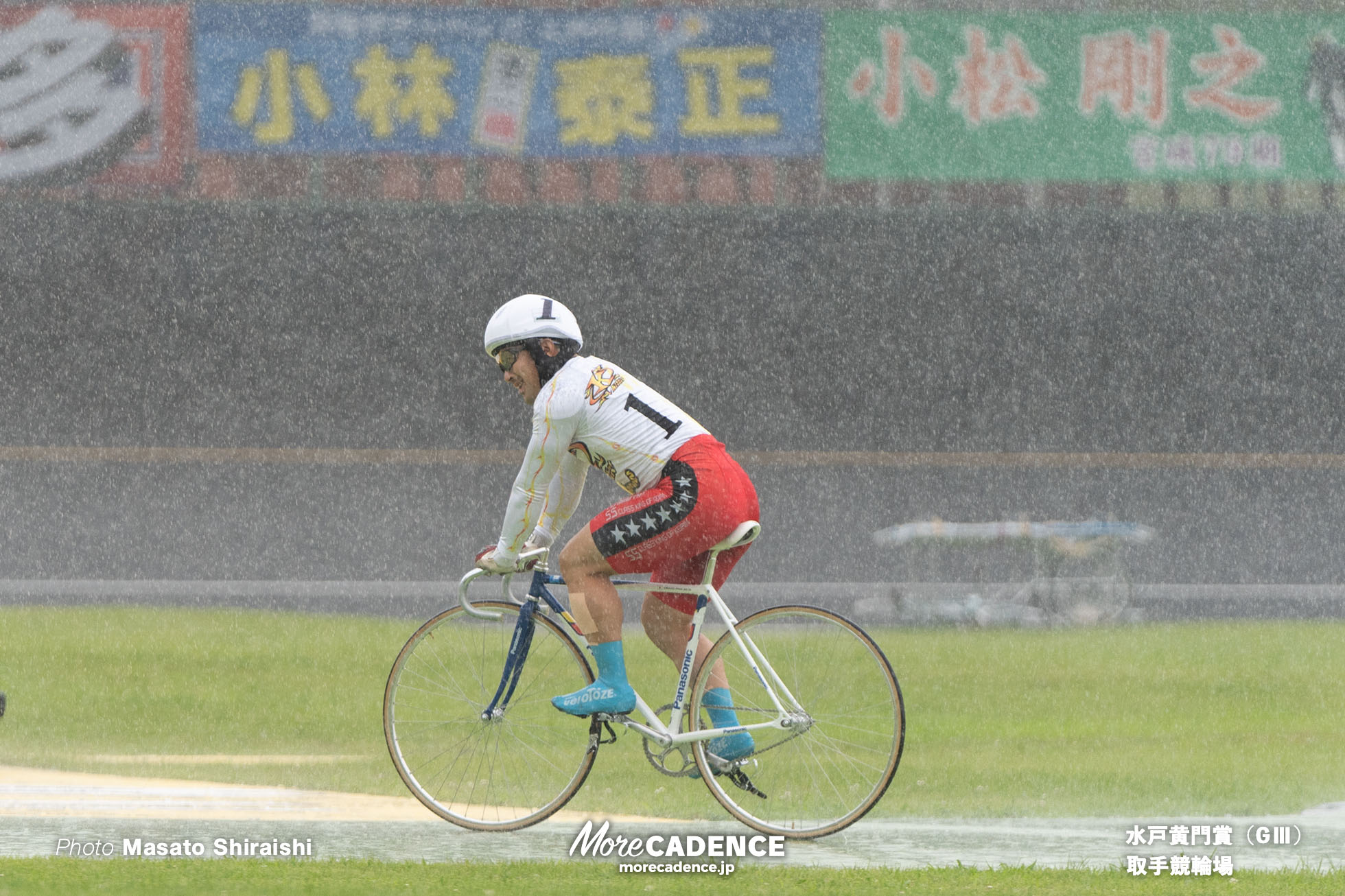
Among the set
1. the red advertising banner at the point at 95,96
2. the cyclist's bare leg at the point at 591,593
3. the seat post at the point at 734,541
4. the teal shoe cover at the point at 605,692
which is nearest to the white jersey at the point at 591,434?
the cyclist's bare leg at the point at 591,593

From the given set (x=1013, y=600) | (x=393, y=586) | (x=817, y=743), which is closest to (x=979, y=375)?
(x=1013, y=600)

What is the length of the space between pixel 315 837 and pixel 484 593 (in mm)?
8156

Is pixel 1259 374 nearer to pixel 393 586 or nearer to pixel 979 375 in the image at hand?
pixel 979 375

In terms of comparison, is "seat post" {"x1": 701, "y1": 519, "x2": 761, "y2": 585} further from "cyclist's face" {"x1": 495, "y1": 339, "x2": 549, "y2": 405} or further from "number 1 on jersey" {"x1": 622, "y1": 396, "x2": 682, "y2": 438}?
"cyclist's face" {"x1": 495, "y1": 339, "x2": 549, "y2": 405}

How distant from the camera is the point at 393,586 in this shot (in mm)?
15961

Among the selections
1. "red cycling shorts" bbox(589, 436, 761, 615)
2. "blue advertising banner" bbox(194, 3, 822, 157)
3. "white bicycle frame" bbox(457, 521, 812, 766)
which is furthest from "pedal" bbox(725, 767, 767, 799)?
"blue advertising banner" bbox(194, 3, 822, 157)

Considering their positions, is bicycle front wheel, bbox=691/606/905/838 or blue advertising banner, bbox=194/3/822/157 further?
blue advertising banner, bbox=194/3/822/157

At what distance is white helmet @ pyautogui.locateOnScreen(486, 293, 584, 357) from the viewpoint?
5.30 meters

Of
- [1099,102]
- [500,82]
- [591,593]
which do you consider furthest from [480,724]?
[1099,102]

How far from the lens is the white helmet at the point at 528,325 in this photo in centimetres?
530

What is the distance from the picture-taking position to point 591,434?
5.30 metres

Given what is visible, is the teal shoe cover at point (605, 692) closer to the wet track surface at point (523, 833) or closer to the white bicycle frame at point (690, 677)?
the white bicycle frame at point (690, 677)

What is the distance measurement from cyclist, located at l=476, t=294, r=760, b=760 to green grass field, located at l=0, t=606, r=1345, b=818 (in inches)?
24.2

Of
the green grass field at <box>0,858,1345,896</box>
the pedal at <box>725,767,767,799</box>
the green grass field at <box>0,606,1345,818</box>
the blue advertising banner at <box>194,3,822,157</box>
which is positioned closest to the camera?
the green grass field at <box>0,858,1345,896</box>
